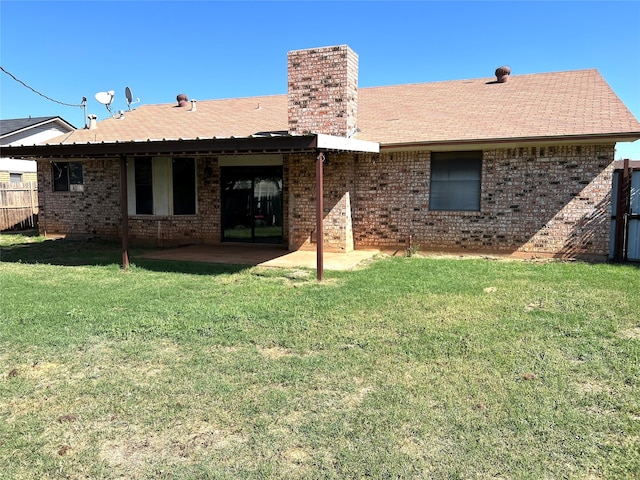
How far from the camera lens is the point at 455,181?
1093 centimetres

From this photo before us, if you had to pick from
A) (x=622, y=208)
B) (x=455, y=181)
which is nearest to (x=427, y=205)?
(x=455, y=181)

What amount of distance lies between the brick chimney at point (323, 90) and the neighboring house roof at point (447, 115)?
0.71m

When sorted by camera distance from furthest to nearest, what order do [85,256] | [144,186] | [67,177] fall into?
[67,177]
[144,186]
[85,256]

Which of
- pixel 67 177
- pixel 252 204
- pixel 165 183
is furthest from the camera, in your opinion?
pixel 67 177

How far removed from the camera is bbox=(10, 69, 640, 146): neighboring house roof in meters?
10.1

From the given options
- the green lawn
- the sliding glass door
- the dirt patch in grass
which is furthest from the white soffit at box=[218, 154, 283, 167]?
the dirt patch in grass

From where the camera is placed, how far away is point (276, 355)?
4.81m

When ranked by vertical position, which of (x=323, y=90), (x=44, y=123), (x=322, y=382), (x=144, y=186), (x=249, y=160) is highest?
(x=44, y=123)

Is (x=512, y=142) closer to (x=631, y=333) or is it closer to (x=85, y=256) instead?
(x=631, y=333)

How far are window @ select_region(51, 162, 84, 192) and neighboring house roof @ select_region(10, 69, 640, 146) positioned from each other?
37.2 inches

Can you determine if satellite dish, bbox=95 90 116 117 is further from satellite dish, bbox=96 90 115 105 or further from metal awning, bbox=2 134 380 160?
metal awning, bbox=2 134 380 160

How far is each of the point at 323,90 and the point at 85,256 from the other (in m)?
6.87

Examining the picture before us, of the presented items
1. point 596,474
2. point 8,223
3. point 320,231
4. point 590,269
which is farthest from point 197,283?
point 8,223

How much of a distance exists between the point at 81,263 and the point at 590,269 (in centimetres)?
1037
